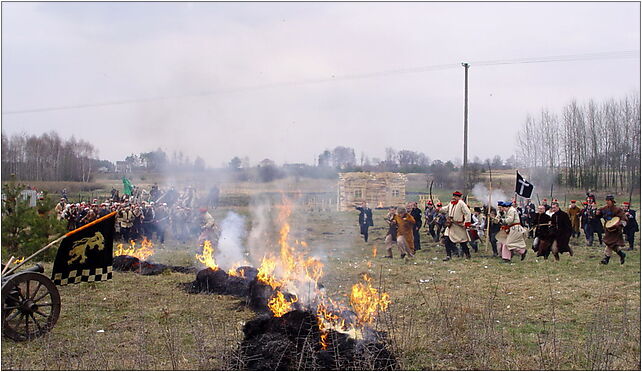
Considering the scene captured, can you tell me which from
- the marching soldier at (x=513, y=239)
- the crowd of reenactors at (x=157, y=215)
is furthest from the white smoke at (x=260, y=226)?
the marching soldier at (x=513, y=239)

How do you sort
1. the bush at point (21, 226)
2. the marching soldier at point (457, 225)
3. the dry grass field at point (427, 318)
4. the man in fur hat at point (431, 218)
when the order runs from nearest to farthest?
1. the dry grass field at point (427, 318)
2. the bush at point (21, 226)
3. the marching soldier at point (457, 225)
4. the man in fur hat at point (431, 218)

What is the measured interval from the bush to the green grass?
6.48ft

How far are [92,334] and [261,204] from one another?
10032 mm

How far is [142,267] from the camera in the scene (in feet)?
40.3

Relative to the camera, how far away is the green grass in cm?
607

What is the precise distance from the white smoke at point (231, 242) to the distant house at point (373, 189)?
7.32 metres

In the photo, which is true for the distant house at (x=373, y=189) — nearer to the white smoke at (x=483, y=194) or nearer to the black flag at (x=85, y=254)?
the white smoke at (x=483, y=194)

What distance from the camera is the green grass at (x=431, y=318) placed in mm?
6074

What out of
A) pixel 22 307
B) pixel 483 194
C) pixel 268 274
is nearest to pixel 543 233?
pixel 268 274

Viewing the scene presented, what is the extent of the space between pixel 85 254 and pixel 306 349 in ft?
10.5

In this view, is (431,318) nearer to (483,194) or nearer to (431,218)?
(431,218)

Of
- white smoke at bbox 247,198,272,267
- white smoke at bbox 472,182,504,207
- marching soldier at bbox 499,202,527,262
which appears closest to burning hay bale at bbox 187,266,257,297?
white smoke at bbox 247,198,272,267

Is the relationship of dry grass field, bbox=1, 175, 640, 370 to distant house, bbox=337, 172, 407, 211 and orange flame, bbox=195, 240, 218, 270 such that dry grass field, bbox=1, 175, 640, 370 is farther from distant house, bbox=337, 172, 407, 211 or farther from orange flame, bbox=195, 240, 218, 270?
distant house, bbox=337, 172, 407, 211

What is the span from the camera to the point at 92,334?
730 cm
